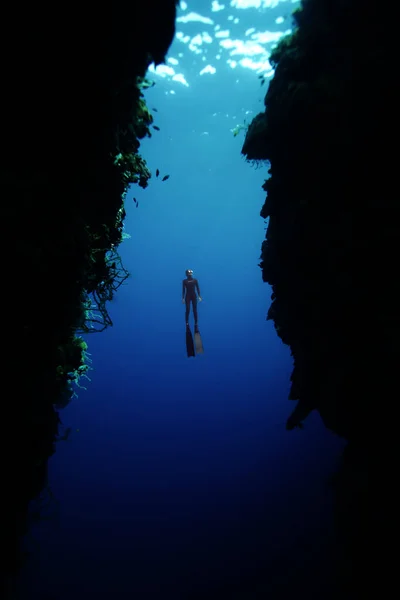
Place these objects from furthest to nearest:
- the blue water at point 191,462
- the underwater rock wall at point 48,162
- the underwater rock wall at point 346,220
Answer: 1. the blue water at point 191,462
2. the underwater rock wall at point 346,220
3. the underwater rock wall at point 48,162

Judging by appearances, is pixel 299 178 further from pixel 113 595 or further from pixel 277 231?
pixel 113 595

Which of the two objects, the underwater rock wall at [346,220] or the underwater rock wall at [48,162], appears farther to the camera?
the underwater rock wall at [346,220]

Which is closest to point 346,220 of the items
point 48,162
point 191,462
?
point 48,162

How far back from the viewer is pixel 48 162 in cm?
452

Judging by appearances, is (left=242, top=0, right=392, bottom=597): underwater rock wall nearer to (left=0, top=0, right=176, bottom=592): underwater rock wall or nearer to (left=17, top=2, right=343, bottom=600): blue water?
(left=17, top=2, right=343, bottom=600): blue water

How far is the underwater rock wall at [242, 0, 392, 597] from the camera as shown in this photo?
504 centimetres

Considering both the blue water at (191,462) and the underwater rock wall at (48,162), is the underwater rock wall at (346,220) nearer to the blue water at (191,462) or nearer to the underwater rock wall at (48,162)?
the blue water at (191,462)

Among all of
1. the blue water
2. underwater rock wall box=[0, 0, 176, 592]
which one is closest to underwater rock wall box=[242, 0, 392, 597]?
the blue water

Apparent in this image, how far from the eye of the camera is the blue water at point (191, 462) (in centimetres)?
2219

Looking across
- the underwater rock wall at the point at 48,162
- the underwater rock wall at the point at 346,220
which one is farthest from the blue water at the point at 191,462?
the underwater rock wall at the point at 48,162


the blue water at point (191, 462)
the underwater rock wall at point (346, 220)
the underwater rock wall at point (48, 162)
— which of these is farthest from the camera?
the blue water at point (191, 462)

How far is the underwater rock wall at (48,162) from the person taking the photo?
3715mm

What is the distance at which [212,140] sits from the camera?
44531 mm

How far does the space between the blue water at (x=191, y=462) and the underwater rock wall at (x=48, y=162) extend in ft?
11.4
